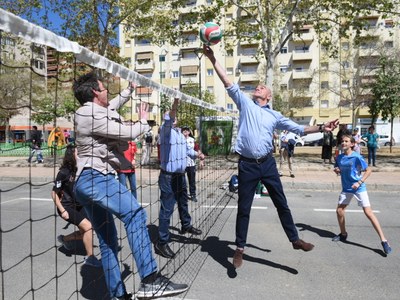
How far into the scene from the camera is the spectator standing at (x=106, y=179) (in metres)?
2.80

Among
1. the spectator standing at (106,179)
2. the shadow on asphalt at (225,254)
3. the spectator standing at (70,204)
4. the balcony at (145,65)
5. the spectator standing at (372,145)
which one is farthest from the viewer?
the balcony at (145,65)

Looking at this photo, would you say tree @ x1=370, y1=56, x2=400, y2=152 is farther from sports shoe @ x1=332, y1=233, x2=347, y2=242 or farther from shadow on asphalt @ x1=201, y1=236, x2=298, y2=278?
shadow on asphalt @ x1=201, y1=236, x2=298, y2=278

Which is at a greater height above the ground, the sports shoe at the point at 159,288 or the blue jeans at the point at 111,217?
the blue jeans at the point at 111,217

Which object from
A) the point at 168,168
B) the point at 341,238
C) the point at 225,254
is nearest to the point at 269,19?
the point at 341,238

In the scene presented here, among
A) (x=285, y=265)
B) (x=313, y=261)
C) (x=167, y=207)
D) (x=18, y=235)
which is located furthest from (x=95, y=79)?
(x=18, y=235)

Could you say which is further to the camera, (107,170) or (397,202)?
(397,202)

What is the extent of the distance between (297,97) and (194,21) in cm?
2912

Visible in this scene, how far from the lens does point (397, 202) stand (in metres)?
8.18

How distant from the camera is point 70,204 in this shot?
4.43 meters

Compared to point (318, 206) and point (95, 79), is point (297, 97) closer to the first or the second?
point (318, 206)

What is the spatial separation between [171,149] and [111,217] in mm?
1625

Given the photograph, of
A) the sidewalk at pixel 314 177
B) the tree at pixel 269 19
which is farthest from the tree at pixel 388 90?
the sidewalk at pixel 314 177

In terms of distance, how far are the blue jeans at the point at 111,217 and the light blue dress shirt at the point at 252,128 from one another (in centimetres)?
147

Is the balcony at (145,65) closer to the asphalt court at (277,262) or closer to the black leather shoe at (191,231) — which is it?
the asphalt court at (277,262)
